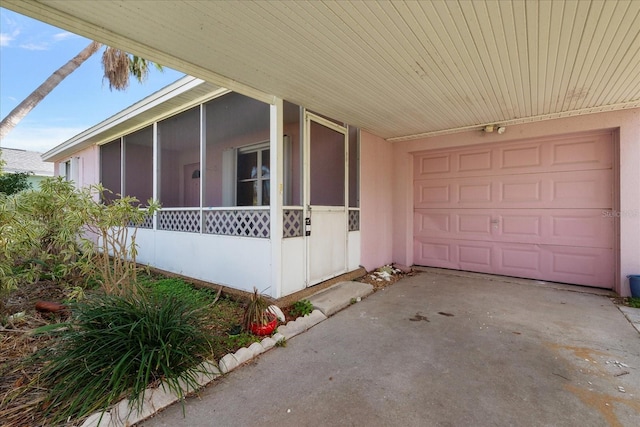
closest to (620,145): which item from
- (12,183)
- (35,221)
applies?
(35,221)

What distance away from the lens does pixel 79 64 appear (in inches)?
312

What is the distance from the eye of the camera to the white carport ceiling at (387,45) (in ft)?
6.56

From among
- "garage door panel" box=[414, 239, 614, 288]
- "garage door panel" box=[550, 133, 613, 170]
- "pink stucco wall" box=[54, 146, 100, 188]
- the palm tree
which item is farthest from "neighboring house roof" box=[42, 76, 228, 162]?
"garage door panel" box=[550, 133, 613, 170]

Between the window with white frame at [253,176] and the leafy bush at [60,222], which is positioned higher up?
the window with white frame at [253,176]

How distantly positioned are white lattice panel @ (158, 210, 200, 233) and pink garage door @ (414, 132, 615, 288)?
4.37 metres

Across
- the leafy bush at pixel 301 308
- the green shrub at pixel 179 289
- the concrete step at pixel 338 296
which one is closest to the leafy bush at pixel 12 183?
the green shrub at pixel 179 289

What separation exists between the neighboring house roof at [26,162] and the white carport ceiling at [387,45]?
18.4 m

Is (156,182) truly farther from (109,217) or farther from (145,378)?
(145,378)

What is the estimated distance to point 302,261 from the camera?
13.2 feet

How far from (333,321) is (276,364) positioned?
1078 millimetres

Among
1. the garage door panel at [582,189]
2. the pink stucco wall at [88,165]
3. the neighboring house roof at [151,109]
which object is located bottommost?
the garage door panel at [582,189]

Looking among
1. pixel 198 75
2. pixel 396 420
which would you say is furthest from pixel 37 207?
pixel 396 420

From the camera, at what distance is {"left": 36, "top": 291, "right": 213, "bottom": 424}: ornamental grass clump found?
1.82 meters

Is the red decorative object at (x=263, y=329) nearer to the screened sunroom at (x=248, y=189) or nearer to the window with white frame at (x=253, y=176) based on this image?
the screened sunroom at (x=248, y=189)
